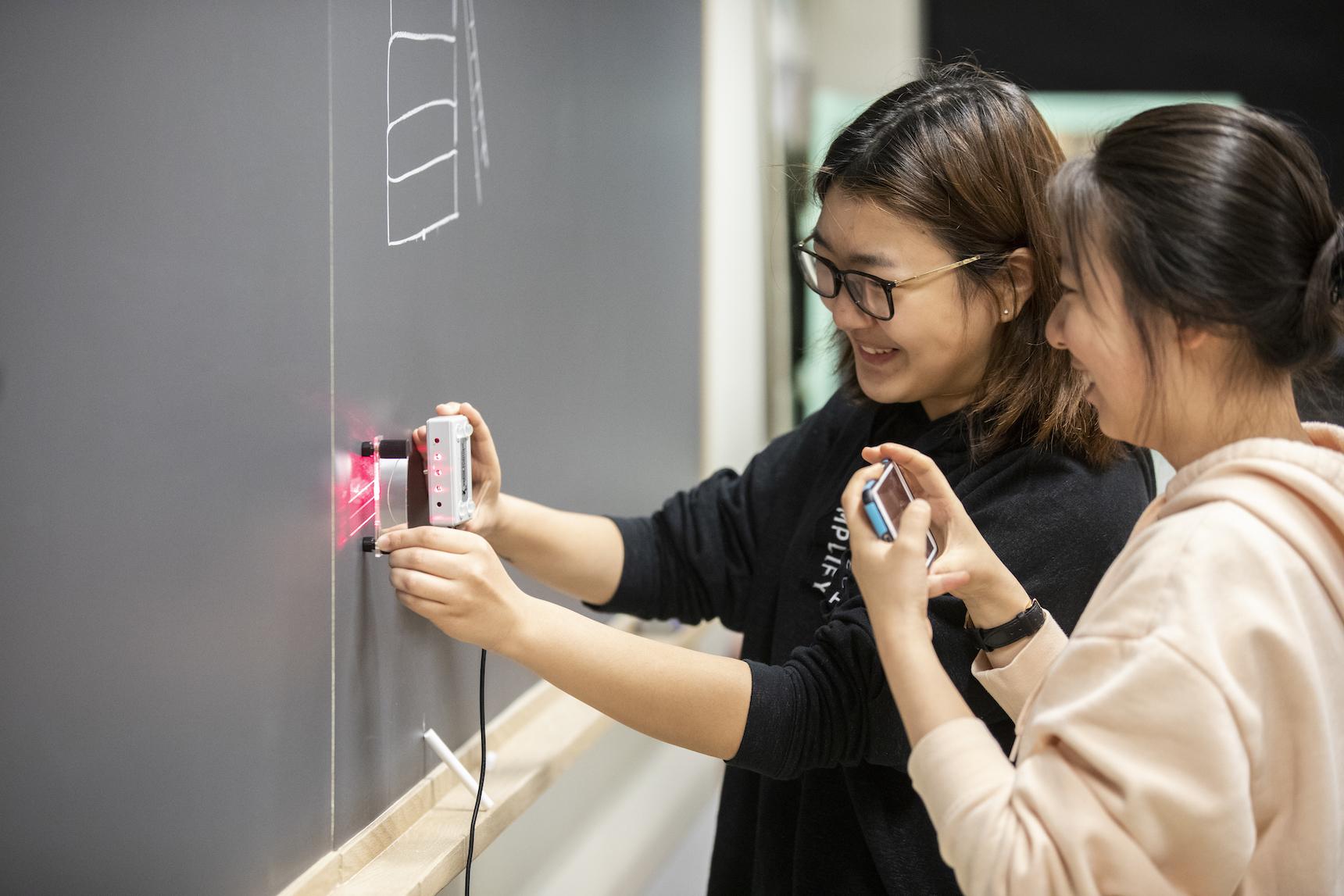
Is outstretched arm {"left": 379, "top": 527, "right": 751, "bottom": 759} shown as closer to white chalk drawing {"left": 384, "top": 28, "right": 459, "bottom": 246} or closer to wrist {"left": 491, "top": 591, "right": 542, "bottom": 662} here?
wrist {"left": 491, "top": 591, "right": 542, "bottom": 662}

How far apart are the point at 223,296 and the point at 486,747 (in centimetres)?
67

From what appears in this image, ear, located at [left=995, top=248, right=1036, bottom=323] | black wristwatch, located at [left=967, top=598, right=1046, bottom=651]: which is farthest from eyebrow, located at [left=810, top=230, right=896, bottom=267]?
black wristwatch, located at [left=967, top=598, right=1046, bottom=651]

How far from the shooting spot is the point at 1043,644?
95cm

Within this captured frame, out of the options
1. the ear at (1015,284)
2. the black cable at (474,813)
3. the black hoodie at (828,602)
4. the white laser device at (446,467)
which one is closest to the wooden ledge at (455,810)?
the black cable at (474,813)

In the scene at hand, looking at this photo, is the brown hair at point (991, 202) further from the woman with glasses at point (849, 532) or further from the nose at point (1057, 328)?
the nose at point (1057, 328)

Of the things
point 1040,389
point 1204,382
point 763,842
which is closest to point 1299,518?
point 1204,382

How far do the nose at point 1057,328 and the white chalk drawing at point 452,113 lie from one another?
1.88 ft

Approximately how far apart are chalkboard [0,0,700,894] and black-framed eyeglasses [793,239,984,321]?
14.1 inches

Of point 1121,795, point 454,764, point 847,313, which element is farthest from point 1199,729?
point 454,764

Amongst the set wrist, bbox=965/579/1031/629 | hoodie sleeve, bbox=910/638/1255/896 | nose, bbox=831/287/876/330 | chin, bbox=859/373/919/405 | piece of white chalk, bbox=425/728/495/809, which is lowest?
piece of white chalk, bbox=425/728/495/809

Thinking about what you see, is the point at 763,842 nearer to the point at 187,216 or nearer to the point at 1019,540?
the point at 1019,540

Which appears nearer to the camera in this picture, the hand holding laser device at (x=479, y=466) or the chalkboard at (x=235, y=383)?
the chalkboard at (x=235, y=383)

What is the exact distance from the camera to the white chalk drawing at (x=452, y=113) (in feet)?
3.26

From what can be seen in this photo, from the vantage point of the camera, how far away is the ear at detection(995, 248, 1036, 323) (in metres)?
1.10
